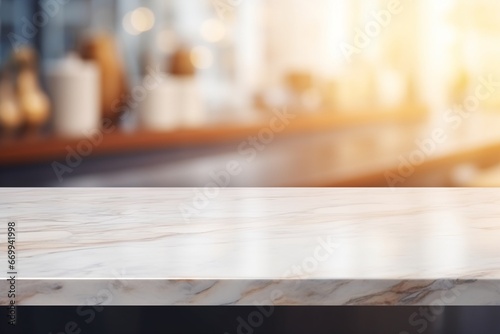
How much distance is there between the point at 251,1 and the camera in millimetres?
4777

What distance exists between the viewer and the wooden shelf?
1996 millimetres

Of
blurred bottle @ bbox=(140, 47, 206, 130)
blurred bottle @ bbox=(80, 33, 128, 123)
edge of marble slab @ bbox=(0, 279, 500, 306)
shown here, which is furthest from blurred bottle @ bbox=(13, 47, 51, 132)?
edge of marble slab @ bbox=(0, 279, 500, 306)

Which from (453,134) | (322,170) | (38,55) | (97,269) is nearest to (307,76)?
(453,134)

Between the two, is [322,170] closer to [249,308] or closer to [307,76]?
[249,308]

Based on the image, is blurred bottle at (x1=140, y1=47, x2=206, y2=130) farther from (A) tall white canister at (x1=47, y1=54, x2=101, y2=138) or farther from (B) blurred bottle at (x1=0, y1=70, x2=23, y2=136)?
(B) blurred bottle at (x1=0, y1=70, x2=23, y2=136)

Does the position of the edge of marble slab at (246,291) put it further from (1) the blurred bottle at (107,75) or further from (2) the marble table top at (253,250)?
(1) the blurred bottle at (107,75)

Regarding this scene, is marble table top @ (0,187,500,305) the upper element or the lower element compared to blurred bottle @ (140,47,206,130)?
upper

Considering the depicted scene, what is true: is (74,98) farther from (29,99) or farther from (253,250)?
(253,250)

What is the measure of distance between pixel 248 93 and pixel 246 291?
3997mm

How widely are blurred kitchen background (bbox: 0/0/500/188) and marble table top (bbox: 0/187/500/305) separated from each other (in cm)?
93

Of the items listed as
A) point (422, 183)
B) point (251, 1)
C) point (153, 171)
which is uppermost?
point (251, 1)

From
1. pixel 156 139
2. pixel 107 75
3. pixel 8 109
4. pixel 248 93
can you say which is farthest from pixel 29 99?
pixel 248 93

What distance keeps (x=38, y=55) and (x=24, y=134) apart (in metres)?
1.16

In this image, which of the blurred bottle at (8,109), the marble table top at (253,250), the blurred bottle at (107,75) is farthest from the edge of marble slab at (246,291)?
the blurred bottle at (107,75)
